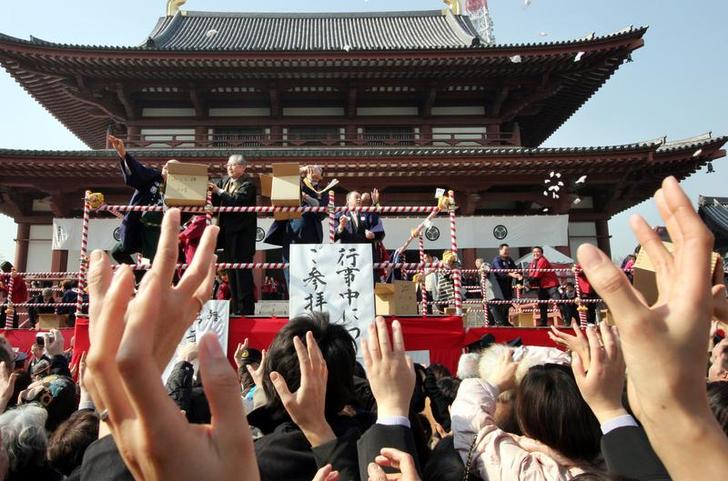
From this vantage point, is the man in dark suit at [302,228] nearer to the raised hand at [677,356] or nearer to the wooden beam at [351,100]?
the raised hand at [677,356]

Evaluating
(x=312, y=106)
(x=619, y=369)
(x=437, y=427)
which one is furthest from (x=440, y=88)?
(x=619, y=369)

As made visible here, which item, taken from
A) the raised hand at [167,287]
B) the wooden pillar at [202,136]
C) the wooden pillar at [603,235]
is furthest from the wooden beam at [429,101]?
the raised hand at [167,287]

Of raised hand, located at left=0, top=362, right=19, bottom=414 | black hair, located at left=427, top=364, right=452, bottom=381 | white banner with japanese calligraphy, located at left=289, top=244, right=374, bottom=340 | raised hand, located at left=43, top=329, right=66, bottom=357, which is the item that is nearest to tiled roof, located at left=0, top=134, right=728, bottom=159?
white banner with japanese calligraphy, located at left=289, top=244, right=374, bottom=340

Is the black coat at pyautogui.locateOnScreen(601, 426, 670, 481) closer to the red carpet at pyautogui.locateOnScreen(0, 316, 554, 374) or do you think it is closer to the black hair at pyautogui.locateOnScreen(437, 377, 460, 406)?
the black hair at pyautogui.locateOnScreen(437, 377, 460, 406)

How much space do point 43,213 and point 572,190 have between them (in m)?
12.6

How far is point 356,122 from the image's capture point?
1305cm

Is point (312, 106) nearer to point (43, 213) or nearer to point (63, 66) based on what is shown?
point (63, 66)

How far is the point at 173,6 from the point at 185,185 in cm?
1519

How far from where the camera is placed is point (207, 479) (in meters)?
0.69

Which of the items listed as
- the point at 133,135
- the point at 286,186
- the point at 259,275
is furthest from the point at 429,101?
the point at 286,186

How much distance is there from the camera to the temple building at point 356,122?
11.0 metres

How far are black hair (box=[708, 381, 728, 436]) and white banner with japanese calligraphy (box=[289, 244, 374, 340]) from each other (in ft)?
11.3

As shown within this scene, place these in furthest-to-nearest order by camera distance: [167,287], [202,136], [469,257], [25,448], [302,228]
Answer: [202,136], [469,257], [302,228], [25,448], [167,287]

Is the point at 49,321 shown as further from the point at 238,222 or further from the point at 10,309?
the point at 238,222
